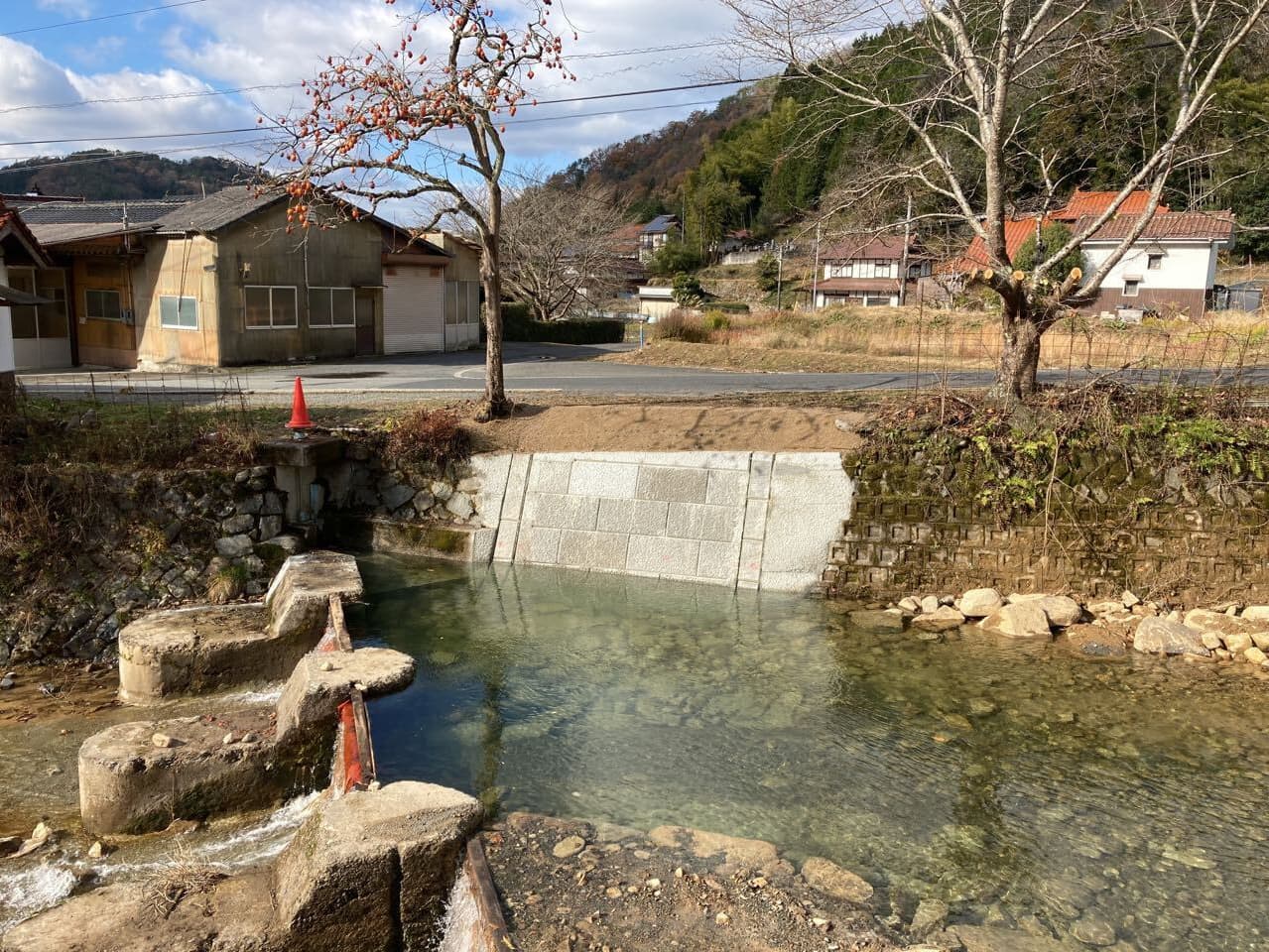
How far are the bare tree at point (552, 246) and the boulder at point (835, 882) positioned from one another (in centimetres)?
3350

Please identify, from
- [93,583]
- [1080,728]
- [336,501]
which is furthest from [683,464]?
[93,583]

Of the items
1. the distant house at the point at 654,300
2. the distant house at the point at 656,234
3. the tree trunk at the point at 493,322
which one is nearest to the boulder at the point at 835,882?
the tree trunk at the point at 493,322

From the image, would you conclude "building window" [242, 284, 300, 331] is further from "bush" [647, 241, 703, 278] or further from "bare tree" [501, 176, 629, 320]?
"bush" [647, 241, 703, 278]

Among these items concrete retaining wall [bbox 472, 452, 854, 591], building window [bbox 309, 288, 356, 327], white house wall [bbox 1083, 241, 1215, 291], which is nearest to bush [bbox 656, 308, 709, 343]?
building window [bbox 309, 288, 356, 327]

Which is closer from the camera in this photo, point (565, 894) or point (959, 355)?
point (565, 894)

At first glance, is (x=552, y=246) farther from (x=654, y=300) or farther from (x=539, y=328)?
(x=654, y=300)

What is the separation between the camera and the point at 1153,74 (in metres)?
12.6

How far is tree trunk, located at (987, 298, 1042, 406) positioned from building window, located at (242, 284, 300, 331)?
1819 centimetres

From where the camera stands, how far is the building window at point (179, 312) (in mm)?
22484

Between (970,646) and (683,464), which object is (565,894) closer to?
(970,646)

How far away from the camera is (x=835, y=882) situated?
17.0 ft

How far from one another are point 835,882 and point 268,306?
71.8ft

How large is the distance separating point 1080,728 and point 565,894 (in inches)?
185

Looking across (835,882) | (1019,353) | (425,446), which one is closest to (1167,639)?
(1019,353)
